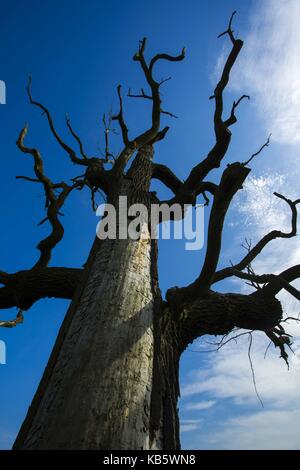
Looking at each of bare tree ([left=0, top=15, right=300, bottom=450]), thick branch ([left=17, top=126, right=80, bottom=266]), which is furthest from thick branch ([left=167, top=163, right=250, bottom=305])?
thick branch ([left=17, top=126, right=80, bottom=266])

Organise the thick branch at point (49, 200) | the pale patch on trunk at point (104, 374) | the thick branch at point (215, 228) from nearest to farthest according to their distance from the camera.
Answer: the pale patch on trunk at point (104, 374), the thick branch at point (215, 228), the thick branch at point (49, 200)

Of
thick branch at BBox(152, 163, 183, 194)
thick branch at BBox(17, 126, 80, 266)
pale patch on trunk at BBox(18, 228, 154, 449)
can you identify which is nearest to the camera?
pale patch on trunk at BBox(18, 228, 154, 449)

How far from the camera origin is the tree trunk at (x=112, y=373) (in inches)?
50.7

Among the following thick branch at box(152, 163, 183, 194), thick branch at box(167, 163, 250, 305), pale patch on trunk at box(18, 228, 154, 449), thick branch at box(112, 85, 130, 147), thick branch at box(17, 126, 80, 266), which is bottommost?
pale patch on trunk at box(18, 228, 154, 449)

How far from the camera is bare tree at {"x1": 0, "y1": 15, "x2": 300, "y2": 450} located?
1348 mm

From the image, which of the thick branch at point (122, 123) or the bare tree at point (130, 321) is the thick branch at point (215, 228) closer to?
the bare tree at point (130, 321)

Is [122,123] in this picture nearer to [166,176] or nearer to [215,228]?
[166,176]

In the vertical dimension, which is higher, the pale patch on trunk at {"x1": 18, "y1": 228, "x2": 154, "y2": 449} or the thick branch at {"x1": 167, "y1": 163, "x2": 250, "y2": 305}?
the thick branch at {"x1": 167, "y1": 163, "x2": 250, "y2": 305}

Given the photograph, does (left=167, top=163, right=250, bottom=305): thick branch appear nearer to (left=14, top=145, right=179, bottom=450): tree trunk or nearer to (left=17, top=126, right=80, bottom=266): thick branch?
(left=14, top=145, right=179, bottom=450): tree trunk

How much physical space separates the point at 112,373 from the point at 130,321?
40cm

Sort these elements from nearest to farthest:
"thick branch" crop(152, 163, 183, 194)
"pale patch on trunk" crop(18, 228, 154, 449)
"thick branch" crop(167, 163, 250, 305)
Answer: "pale patch on trunk" crop(18, 228, 154, 449)
"thick branch" crop(167, 163, 250, 305)
"thick branch" crop(152, 163, 183, 194)

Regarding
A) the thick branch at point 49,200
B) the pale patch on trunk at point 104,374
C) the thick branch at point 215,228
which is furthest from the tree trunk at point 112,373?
the thick branch at point 49,200
